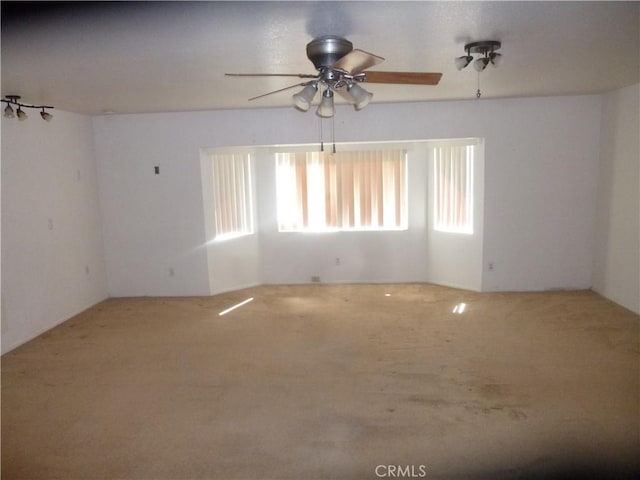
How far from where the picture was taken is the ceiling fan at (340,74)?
258 cm

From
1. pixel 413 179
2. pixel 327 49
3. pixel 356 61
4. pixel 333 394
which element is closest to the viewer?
pixel 356 61

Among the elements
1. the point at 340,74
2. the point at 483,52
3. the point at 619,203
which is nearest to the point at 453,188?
the point at 619,203

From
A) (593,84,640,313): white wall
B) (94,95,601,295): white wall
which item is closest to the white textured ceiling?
(593,84,640,313): white wall

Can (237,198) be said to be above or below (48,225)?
above

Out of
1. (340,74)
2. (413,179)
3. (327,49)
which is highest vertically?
(327,49)

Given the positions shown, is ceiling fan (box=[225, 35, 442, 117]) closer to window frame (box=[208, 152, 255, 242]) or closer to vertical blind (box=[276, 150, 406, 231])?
vertical blind (box=[276, 150, 406, 231])

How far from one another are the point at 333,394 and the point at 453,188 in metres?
3.75

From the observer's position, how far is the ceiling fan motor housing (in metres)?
2.69

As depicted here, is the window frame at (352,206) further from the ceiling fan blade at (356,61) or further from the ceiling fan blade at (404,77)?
the ceiling fan blade at (356,61)

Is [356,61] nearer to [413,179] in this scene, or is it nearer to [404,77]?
[404,77]

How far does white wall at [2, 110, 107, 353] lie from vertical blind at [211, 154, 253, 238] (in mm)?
1587

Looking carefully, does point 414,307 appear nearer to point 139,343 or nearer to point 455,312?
point 455,312

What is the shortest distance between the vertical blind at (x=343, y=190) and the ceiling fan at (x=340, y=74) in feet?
10.9

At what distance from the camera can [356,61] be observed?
8.40 ft
